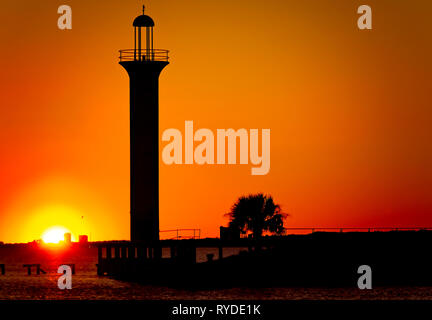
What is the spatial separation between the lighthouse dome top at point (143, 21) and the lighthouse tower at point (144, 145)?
3235 mm

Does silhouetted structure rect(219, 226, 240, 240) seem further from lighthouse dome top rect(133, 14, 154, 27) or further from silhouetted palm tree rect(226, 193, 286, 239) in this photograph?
lighthouse dome top rect(133, 14, 154, 27)

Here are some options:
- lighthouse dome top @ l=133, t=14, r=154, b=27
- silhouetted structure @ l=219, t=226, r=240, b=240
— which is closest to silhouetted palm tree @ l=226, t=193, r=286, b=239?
silhouetted structure @ l=219, t=226, r=240, b=240

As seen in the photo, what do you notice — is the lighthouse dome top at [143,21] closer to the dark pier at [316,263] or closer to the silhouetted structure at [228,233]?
the dark pier at [316,263]

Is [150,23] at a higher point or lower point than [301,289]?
higher

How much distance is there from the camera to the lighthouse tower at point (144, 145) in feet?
Result: 332

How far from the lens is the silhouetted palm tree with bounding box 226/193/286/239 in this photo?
379ft

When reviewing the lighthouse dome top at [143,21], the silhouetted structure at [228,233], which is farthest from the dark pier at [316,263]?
the lighthouse dome top at [143,21]

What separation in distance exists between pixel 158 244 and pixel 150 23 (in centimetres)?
1865

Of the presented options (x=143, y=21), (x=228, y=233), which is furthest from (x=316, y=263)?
(x=143, y=21)

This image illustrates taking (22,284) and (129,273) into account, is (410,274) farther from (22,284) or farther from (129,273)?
(22,284)
